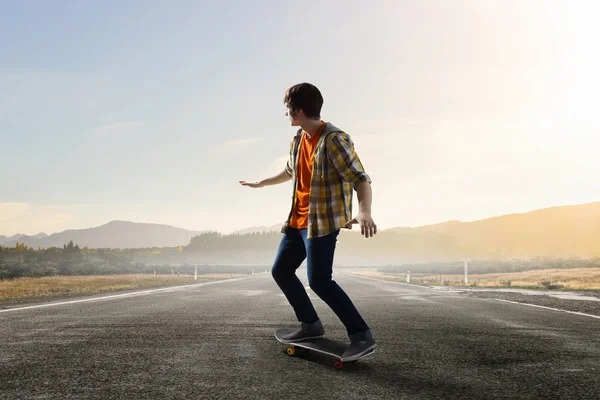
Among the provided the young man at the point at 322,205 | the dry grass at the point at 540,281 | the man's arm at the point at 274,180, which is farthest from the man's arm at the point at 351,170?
the dry grass at the point at 540,281

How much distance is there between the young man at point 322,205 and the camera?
3.61 metres

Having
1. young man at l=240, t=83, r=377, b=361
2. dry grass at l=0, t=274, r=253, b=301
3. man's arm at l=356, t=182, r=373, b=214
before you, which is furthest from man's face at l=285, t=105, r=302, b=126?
dry grass at l=0, t=274, r=253, b=301

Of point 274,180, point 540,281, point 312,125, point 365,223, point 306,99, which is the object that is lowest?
point 540,281

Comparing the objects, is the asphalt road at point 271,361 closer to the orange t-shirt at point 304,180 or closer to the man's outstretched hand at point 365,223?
the man's outstretched hand at point 365,223

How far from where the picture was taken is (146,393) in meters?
2.79

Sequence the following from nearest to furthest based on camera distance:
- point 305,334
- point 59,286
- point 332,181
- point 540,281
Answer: point 332,181 → point 305,334 → point 59,286 → point 540,281

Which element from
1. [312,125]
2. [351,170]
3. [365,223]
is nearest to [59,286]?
[312,125]

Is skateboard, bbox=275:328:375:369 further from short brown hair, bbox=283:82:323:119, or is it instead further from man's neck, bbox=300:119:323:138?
short brown hair, bbox=283:82:323:119

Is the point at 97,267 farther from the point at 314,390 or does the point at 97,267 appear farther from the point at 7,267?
the point at 314,390

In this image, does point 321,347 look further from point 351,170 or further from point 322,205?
point 351,170

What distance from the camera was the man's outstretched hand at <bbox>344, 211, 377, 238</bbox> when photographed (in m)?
3.47

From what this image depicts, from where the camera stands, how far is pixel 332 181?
12.2 ft

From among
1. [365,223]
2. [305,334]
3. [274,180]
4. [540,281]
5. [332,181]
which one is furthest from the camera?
[540,281]

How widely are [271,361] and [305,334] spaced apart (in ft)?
1.33
